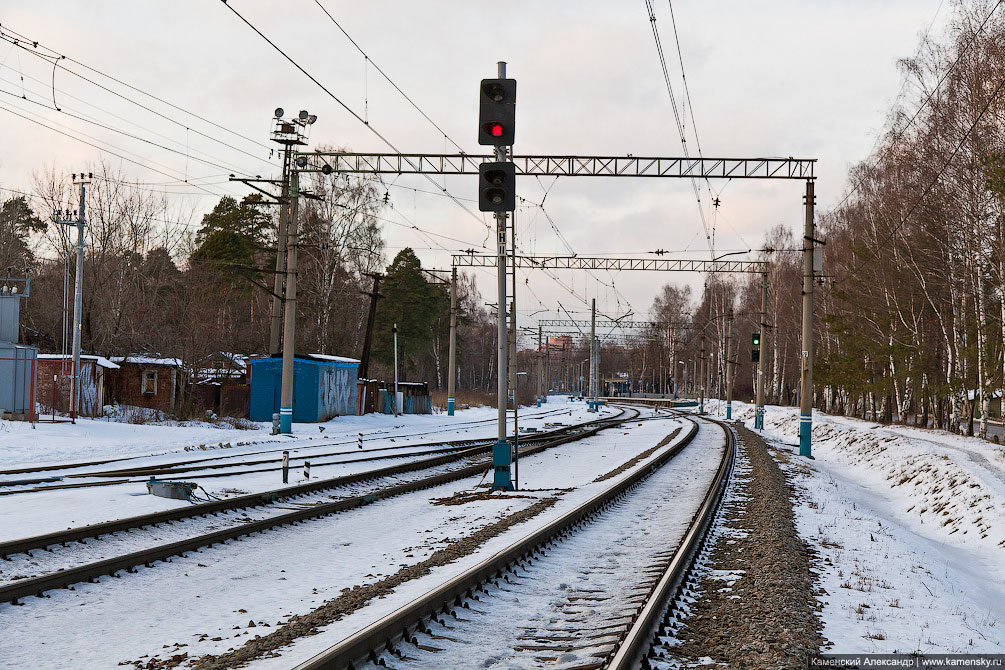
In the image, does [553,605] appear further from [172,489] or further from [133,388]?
[133,388]

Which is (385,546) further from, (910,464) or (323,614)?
(910,464)

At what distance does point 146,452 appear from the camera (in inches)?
910

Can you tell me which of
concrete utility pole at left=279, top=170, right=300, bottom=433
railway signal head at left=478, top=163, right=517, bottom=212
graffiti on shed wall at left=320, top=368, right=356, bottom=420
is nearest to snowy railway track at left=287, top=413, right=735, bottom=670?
railway signal head at left=478, top=163, right=517, bottom=212

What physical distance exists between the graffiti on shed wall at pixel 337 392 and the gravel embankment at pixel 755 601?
83.7ft

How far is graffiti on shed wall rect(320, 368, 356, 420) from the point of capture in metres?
36.6

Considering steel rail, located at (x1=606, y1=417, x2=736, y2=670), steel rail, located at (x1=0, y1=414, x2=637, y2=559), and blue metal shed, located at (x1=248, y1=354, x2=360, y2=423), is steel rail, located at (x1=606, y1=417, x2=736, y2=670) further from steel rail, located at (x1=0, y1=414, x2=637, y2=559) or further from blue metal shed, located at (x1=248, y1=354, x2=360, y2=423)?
blue metal shed, located at (x1=248, y1=354, x2=360, y2=423)

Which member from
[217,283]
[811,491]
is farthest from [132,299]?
[811,491]

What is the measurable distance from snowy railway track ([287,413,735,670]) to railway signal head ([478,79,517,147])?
20.9ft

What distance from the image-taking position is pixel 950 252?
1202 inches

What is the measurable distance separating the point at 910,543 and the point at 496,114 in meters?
9.37

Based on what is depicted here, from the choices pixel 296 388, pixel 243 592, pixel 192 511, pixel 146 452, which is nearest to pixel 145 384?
pixel 296 388

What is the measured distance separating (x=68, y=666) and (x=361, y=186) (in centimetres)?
4956

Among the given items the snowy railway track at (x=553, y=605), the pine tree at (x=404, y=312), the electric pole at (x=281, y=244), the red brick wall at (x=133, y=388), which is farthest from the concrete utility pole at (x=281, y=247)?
the pine tree at (x=404, y=312)

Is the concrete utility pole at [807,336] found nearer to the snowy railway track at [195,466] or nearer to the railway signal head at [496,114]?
the snowy railway track at [195,466]
